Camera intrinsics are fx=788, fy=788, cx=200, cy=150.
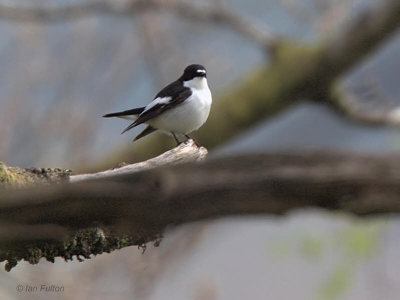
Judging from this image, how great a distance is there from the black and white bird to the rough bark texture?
3.90 meters

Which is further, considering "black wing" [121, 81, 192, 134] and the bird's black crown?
the bird's black crown

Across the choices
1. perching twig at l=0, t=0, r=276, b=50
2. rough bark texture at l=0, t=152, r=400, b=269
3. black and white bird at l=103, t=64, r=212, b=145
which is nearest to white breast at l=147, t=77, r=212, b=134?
black and white bird at l=103, t=64, r=212, b=145

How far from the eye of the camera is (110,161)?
294 inches

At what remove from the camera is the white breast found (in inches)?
197

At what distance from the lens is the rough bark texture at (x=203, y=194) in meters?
0.86

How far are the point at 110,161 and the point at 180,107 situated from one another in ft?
8.00

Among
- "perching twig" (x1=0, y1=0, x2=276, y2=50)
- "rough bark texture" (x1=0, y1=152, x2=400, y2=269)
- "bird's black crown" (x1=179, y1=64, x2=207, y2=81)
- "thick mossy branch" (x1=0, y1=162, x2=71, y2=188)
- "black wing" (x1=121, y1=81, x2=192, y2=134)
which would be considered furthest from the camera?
"perching twig" (x1=0, y1=0, x2=276, y2=50)

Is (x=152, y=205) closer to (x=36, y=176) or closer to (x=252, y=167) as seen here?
(x=252, y=167)

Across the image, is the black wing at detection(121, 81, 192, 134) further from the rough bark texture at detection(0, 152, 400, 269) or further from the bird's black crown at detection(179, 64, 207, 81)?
the rough bark texture at detection(0, 152, 400, 269)

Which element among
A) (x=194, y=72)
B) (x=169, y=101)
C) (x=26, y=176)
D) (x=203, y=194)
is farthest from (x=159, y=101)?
(x=203, y=194)

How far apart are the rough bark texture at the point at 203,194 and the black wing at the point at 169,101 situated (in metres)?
3.90

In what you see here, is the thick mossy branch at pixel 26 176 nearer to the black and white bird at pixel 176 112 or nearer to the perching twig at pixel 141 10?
the black and white bird at pixel 176 112

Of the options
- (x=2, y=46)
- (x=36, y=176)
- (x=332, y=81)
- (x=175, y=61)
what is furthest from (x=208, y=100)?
(x=2, y=46)

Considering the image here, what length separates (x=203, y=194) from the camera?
86 cm
